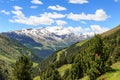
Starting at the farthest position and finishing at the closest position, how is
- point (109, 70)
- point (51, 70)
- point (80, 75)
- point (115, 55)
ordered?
point (115, 55) < point (80, 75) < point (51, 70) < point (109, 70)

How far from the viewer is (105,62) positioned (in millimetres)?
57531

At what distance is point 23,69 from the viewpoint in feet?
221

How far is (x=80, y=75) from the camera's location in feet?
341

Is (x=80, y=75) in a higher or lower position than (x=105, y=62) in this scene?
lower

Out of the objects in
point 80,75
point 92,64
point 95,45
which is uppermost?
point 95,45

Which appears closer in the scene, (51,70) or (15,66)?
(15,66)

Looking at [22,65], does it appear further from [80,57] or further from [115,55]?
[115,55]

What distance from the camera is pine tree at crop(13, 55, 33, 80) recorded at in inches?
2645

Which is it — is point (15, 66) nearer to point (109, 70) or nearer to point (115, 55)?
point (109, 70)

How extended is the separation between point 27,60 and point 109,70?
69.5 feet

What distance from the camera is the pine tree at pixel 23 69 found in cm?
6719

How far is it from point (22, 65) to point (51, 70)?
30.8 m

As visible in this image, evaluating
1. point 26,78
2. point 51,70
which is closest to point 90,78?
point 26,78

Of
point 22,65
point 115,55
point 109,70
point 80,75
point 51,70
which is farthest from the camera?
point 115,55
